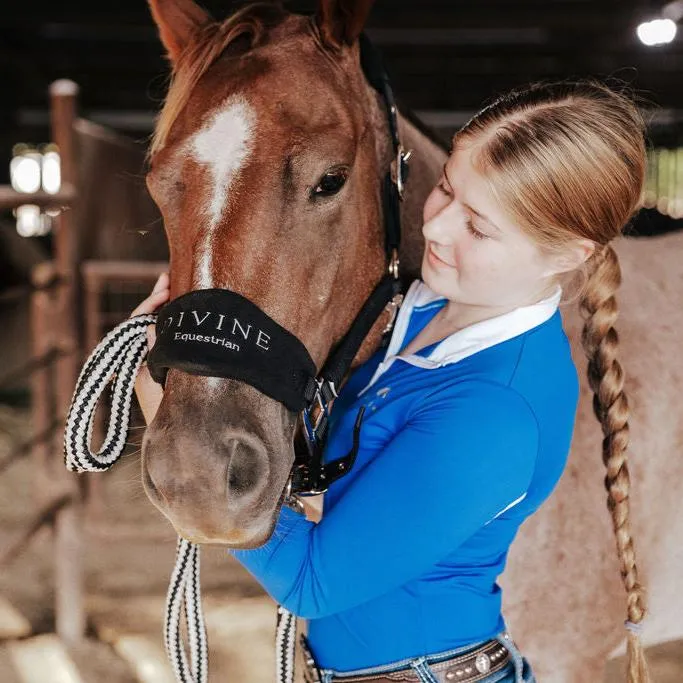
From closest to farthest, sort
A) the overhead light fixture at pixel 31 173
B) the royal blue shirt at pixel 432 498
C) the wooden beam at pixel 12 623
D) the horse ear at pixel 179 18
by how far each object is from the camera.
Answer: the royal blue shirt at pixel 432 498 → the horse ear at pixel 179 18 → the wooden beam at pixel 12 623 → the overhead light fixture at pixel 31 173

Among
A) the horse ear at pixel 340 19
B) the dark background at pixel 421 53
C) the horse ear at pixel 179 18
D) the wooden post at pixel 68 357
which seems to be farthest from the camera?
the dark background at pixel 421 53

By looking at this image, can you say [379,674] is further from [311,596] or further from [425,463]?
[425,463]

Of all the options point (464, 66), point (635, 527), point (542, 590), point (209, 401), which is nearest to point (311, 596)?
point (209, 401)

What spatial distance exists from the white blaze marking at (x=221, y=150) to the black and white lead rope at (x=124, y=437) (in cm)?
18

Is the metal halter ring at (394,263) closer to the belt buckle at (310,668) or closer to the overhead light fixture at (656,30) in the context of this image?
the belt buckle at (310,668)

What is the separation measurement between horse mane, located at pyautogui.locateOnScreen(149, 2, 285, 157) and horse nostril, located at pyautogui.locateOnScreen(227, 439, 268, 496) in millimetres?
553

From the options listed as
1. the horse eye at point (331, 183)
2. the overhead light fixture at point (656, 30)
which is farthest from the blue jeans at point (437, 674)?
the overhead light fixture at point (656, 30)

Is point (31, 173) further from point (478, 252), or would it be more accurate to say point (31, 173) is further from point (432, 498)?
point (432, 498)

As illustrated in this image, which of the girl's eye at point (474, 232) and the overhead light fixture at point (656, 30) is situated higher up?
the overhead light fixture at point (656, 30)

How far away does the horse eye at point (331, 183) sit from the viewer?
1.21m

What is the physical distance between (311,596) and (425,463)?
0.23 m

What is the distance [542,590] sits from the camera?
1504mm

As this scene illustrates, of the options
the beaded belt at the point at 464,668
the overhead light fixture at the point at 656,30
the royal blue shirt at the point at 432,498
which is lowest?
the beaded belt at the point at 464,668

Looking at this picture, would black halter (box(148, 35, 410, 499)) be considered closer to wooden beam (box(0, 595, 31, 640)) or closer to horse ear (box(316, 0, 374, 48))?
horse ear (box(316, 0, 374, 48))
